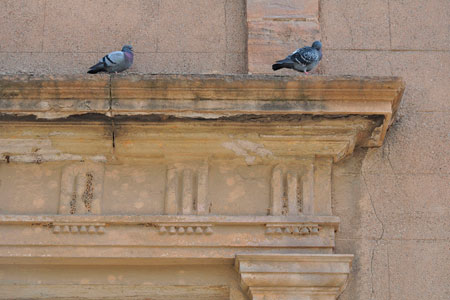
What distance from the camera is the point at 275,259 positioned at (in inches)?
203

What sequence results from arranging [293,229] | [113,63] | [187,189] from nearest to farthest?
[293,229]
[187,189]
[113,63]

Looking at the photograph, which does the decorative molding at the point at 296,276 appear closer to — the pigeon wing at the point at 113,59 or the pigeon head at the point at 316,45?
the pigeon head at the point at 316,45

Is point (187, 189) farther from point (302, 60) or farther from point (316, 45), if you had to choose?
point (316, 45)

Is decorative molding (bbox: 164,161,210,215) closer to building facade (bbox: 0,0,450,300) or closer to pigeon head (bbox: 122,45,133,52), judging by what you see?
building facade (bbox: 0,0,450,300)

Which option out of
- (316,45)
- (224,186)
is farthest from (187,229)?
(316,45)

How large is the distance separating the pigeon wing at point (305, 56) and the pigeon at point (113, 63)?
3.37 feet

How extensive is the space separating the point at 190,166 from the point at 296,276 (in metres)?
0.95

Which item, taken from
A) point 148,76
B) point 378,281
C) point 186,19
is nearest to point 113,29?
point 186,19

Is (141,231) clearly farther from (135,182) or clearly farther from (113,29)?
(113,29)

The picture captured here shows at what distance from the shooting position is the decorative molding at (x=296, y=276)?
5.11m

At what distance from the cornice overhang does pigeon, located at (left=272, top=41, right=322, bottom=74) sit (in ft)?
0.74

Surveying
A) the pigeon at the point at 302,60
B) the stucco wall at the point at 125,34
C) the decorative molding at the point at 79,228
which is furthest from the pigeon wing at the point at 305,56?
the decorative molding at the point at 79,228

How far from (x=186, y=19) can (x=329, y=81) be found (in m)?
1.24

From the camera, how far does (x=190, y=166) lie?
18.0ft
